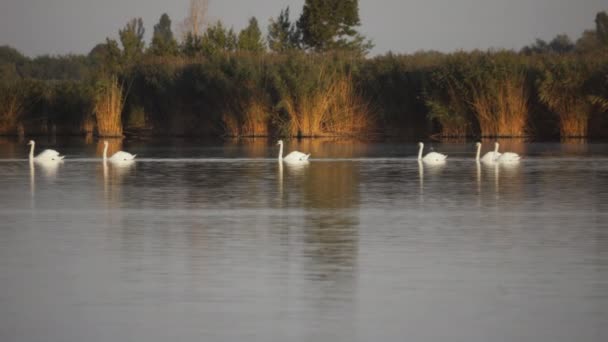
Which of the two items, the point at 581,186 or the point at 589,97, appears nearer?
the point at 581,186

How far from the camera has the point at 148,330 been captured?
725 centimetres

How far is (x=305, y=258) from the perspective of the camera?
32.9 feet

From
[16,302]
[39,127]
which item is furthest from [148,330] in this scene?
[39,127]

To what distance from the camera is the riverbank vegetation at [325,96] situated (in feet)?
115

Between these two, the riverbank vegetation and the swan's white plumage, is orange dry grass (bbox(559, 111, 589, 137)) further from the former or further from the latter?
the swan's white plumage

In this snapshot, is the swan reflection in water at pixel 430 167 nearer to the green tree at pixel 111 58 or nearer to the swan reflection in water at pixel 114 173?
the swan reflection in water at pixel 114 173

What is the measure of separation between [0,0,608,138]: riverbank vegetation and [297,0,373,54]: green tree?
56.3 feet

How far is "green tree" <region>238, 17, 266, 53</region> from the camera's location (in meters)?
49.1

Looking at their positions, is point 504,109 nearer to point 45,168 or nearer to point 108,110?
point 108,110

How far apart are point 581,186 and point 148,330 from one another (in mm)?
11571

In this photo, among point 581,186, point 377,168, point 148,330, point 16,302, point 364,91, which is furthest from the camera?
point 364,91

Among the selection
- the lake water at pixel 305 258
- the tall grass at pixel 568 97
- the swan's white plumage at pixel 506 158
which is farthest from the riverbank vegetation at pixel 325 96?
the lake water at pixel 305 258

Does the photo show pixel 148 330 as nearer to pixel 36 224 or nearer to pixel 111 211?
pixel 36 224

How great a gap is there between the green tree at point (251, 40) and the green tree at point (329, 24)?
34.2 ft
